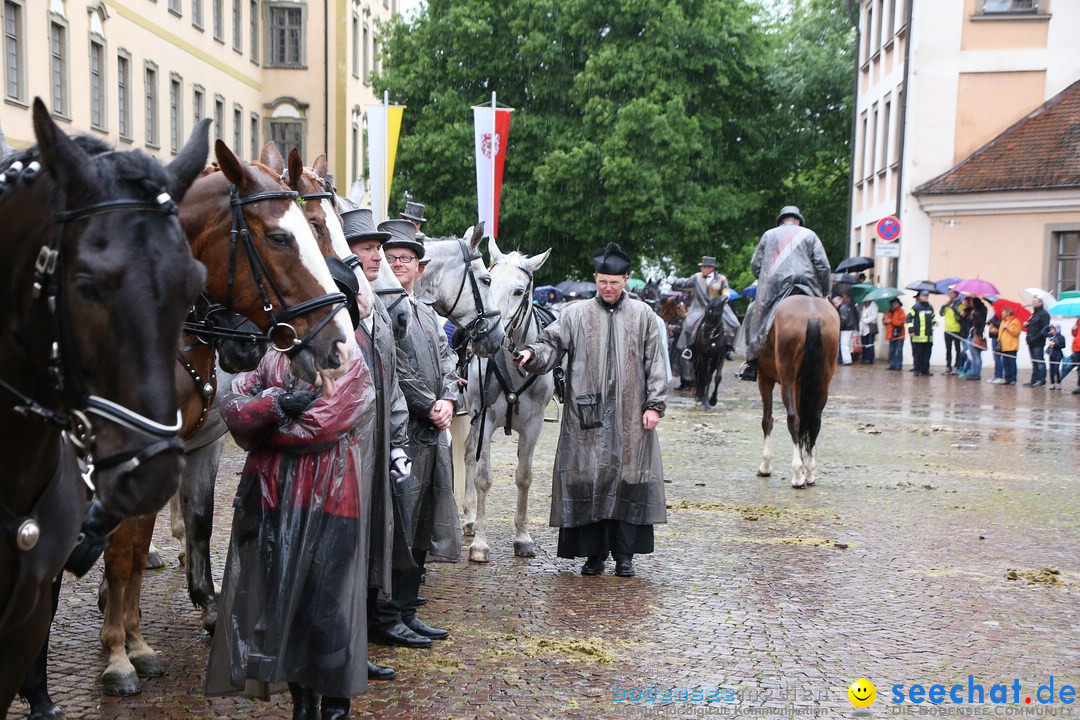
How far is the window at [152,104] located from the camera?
1216 inches

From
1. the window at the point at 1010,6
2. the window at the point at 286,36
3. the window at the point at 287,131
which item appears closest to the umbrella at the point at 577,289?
the window at the point at 1010,6

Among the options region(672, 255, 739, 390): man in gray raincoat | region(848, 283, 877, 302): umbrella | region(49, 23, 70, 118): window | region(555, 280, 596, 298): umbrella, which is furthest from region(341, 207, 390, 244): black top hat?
region(848, 283, 877, 302): umbrella

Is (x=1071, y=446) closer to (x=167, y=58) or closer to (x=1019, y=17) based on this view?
(x=1019, y=17)

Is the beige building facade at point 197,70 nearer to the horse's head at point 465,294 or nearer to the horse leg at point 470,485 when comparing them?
the horse's head at point 465,294

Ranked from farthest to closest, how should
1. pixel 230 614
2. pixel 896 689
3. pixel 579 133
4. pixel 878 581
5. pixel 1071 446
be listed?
pixel 579 133, pixel 1071 446, pixel 878 581, pixel 896 689, pixel 230 614

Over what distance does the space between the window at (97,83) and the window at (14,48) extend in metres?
3.83

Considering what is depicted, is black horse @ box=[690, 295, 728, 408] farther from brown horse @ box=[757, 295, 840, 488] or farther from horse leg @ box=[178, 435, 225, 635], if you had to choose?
horse leg @ box=[178, 435, 225, 635]

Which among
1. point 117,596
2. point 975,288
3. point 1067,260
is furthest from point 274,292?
point 1067,260

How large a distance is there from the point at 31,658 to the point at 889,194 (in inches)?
1313

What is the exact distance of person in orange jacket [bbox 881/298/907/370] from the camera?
29484mm

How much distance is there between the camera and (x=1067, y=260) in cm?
2917

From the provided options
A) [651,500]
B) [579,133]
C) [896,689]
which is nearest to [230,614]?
[896,689]

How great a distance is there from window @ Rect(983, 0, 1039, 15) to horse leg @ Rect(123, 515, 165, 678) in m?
30.6

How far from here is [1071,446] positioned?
14.6 metres
